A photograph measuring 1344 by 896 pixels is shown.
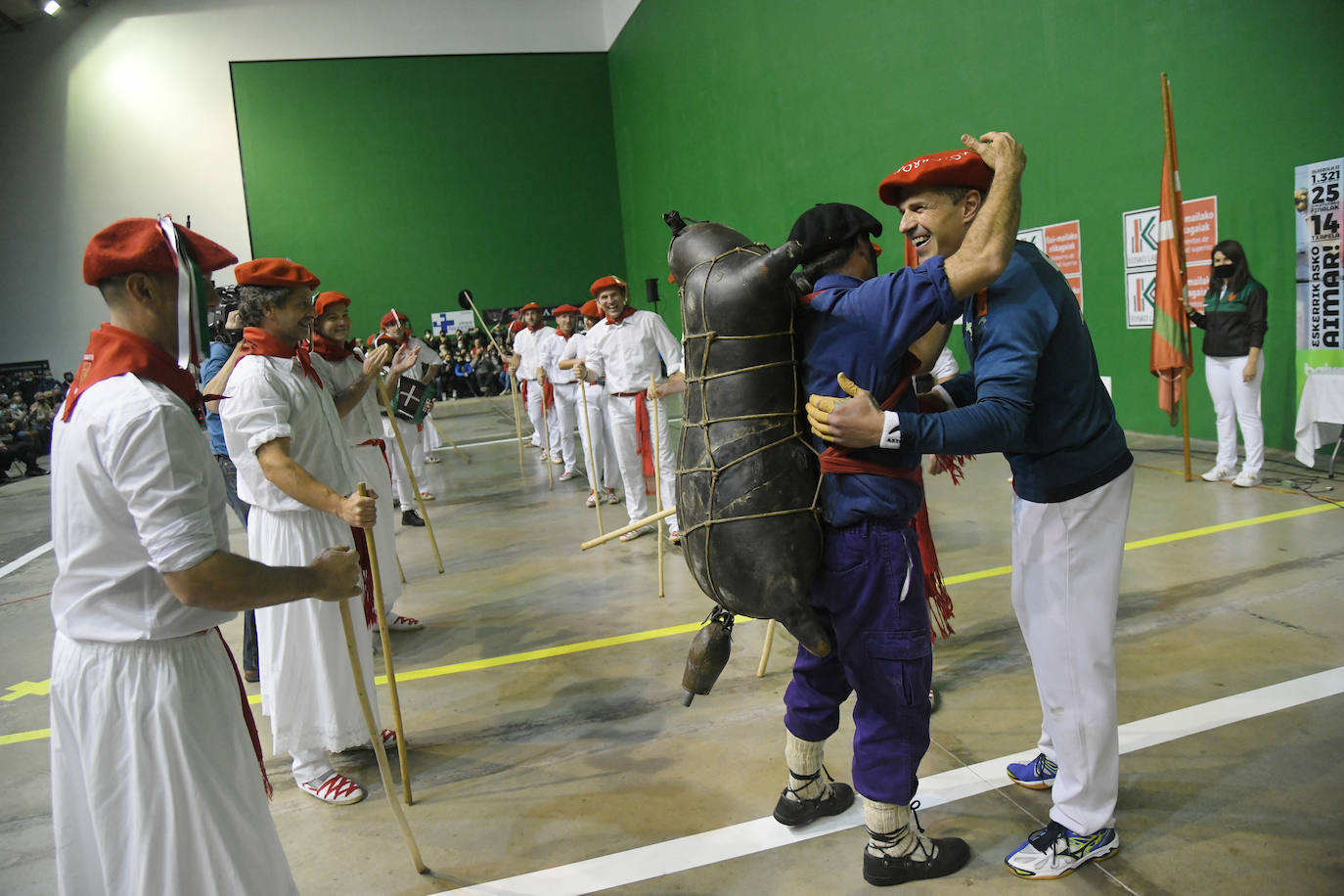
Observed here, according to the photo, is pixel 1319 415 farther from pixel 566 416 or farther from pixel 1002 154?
pixel 566 416

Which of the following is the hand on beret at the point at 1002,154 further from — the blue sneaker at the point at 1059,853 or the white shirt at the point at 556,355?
the white shirt at the point at 556,355

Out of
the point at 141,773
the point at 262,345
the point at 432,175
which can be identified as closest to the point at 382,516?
the point at 262,345

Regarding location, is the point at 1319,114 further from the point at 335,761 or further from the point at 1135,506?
the point at 335,761

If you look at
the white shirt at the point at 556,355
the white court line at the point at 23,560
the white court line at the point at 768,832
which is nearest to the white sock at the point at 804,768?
the white court line at the point at 768,832

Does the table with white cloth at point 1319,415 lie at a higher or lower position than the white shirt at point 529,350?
lower

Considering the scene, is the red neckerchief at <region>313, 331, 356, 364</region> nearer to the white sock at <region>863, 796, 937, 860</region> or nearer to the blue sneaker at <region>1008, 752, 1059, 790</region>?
the white sock at <region>863, 796, 937, 860</region>

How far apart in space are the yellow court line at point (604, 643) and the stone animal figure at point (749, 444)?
202cm

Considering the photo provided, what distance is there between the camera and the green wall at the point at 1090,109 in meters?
5.96

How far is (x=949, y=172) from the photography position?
1971 millimetres

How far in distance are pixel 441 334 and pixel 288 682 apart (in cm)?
1684

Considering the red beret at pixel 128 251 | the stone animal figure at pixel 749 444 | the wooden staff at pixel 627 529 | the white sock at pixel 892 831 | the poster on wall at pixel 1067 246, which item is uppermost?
the poster on wall at pixel 1067 246

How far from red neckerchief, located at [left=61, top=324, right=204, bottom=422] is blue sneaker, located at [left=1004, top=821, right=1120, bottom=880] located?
2.21 m

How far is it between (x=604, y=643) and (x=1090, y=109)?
6.14 metres

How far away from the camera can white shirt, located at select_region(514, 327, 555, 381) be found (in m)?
10.3
